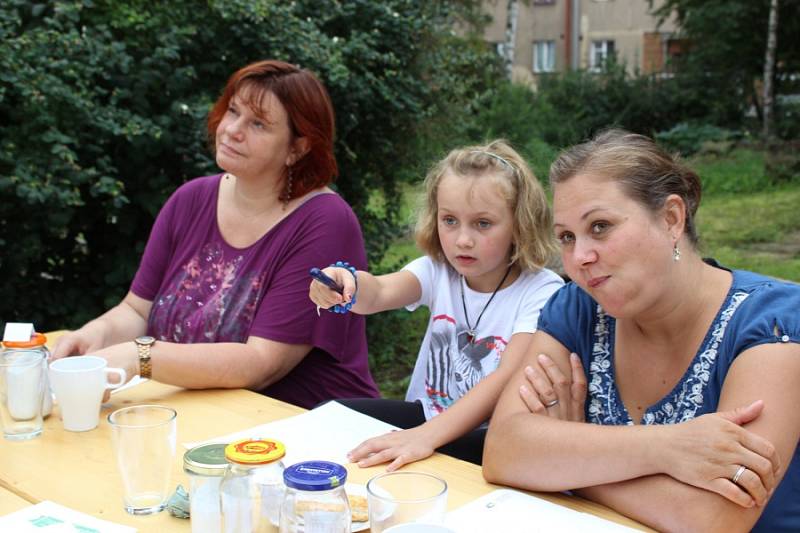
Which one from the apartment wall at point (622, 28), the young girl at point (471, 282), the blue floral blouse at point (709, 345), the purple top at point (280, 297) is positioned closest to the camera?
the blue floral blouse at point (709, 345)

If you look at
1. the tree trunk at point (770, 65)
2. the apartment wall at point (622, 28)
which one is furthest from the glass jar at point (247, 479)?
the apartment wall at point (622, 28)

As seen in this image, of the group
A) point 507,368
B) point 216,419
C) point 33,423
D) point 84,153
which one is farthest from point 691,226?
point 84,153

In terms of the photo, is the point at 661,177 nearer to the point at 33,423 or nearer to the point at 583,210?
the point at 583,210

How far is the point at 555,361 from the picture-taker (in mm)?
1928

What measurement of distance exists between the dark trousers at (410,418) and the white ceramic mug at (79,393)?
0.65 m

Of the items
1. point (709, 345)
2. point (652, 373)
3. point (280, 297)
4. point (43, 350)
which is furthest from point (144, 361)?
point (709, 345)

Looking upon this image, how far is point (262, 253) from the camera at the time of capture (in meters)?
2.71

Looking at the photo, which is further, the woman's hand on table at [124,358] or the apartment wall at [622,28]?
the apartment wall at [622,28]

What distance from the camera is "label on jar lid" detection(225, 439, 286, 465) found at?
4.49 feet

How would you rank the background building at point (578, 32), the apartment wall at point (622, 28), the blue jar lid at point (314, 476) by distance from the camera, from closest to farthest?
the blue jar lid at point (314, 476) < the apartment wall at point (622, 28) < the background building at point (578, 32)

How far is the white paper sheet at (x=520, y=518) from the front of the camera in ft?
4.95

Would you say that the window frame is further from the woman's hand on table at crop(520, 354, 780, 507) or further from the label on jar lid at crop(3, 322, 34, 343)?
the woman's hand on table at crop(520, 354, 780, 507)

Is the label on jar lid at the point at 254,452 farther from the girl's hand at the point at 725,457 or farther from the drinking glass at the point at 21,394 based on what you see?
the drinking glass at the point at 21,394

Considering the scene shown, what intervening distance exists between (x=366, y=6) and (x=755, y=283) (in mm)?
3840
